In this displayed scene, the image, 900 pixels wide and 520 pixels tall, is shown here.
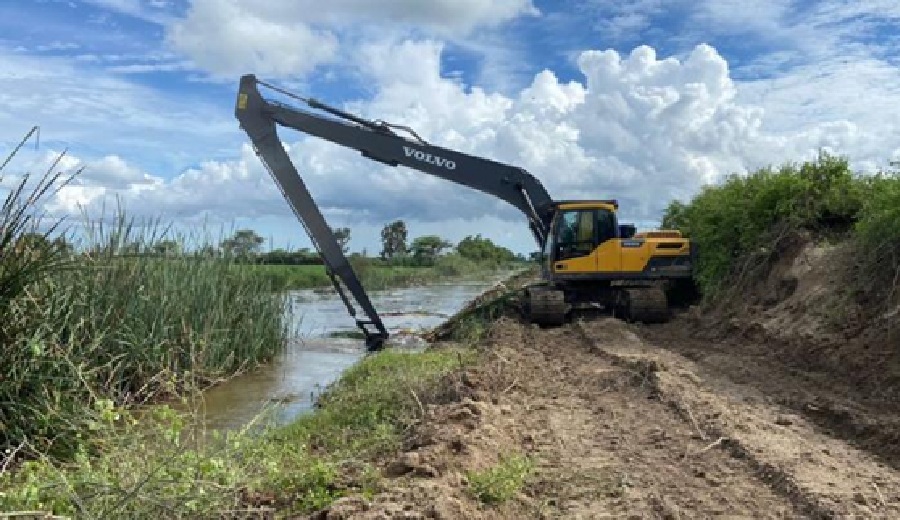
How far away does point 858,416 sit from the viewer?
669 cm

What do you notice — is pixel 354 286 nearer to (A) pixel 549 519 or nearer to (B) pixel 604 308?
(B) pixel 604 308

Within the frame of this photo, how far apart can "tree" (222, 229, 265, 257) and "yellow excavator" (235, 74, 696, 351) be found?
3.33 feet

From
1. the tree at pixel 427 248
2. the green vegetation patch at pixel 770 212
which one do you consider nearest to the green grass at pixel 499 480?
the green vegetation patch at pixel 770 212

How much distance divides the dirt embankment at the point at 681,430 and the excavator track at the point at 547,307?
2811 millimetres

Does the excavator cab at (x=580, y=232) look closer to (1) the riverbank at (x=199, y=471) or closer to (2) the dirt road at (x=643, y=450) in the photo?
(2) the dirt road at (x=643, y=450)

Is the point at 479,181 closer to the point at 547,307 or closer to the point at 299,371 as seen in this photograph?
the point at 547,307

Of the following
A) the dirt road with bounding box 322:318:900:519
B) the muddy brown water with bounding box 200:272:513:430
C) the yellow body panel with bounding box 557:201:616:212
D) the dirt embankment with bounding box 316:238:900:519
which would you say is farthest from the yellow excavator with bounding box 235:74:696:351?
the dirt road with bounding box 322:318:900:519

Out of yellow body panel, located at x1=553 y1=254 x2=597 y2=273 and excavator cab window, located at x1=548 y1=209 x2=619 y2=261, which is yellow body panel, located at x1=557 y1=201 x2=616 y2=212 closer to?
excavator cab window, located at x1=548 y1=209 x2=619 y2=261

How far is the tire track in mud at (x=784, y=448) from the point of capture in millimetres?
4664

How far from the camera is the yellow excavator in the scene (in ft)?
48.2

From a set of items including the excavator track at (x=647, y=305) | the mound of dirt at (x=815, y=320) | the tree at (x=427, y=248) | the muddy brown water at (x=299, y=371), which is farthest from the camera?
the tree at (x=427, y=248)

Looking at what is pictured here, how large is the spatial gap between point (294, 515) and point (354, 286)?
10753mm

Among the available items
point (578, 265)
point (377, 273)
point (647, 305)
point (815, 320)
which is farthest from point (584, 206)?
point (377, 273)

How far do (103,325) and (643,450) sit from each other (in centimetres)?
591
